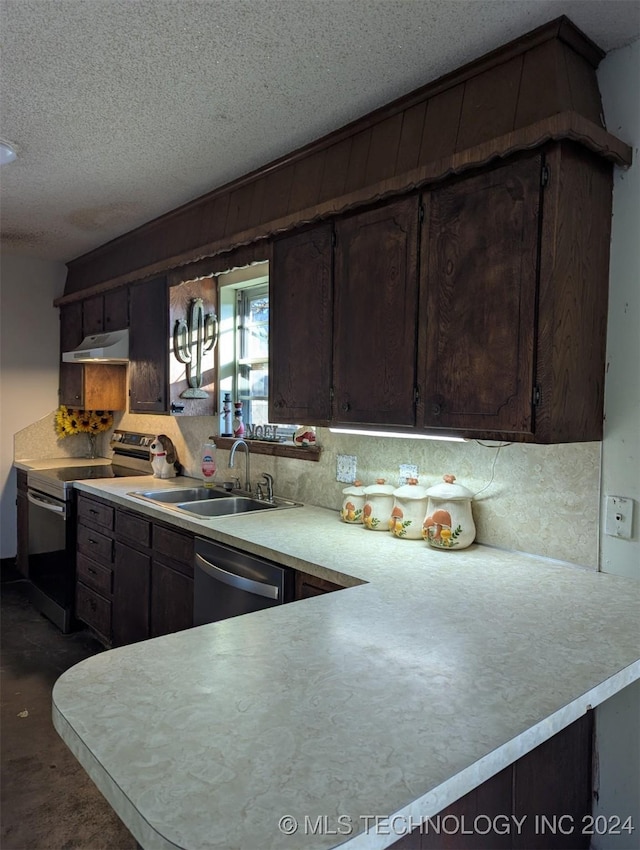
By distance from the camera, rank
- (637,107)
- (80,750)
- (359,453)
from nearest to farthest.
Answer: (80,750)
(637,107)
(359,453)

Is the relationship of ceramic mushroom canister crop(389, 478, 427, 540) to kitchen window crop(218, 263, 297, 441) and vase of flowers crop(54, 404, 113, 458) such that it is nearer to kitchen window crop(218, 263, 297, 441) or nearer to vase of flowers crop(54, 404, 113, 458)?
kitchen window crop(218, 263, 297, 441)

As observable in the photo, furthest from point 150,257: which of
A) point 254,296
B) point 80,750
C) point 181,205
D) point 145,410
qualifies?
point 80,750

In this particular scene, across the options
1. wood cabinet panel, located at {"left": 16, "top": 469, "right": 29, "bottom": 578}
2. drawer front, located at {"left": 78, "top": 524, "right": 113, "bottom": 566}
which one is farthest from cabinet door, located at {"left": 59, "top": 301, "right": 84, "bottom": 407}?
drawer front, located at {"left": 78, "top": 524, "right": 113, "bottom": 566}

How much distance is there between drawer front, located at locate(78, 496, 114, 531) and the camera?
3.27 m

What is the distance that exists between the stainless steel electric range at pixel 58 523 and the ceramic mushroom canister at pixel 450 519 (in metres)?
2.41

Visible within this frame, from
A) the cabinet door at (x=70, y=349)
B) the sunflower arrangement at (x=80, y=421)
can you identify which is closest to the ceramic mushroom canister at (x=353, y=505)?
the cabinet door at (x=70, y=349)

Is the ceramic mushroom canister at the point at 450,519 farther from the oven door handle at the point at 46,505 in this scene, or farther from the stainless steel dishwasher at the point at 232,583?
the oven door handle at the point at 46,505

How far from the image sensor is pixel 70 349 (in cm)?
469

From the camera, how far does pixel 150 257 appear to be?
363cm

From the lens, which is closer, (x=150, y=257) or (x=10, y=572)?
(x=150, y=257)

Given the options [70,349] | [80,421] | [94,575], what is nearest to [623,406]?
[94,575]

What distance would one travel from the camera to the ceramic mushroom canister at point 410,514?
227 centimetres

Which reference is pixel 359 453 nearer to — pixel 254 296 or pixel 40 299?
pixel 254 296

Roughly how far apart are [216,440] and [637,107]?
2.58m
